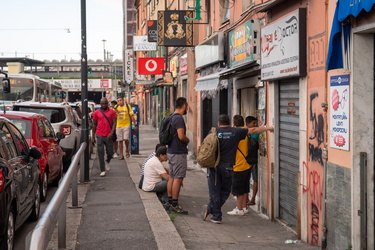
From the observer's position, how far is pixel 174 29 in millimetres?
19297

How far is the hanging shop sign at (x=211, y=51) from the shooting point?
14781 mm

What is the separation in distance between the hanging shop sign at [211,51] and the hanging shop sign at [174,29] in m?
1.42

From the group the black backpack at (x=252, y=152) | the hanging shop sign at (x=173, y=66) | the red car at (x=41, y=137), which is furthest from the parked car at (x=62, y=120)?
the hanging shop sign at (x=173, y=66)

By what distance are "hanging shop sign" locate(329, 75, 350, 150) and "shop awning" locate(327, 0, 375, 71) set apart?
0.68ft

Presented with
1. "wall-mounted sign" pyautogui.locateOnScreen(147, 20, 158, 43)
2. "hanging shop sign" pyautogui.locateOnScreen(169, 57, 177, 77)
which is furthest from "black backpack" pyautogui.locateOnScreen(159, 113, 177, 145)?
"hanging shop sign" pyautogui.locateOnScreen(169, 57, 177, 77)

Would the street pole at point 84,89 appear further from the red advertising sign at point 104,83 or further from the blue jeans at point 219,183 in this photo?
the red advertising sign at point 104,83

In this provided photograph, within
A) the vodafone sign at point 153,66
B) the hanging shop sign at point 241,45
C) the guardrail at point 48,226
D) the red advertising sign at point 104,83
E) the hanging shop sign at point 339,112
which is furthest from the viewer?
the red advertising sign at point 104,83

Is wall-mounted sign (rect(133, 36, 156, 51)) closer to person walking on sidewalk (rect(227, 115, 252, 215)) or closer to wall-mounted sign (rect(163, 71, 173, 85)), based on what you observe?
wall-mounted sign (rect(163, 71, 173, 85))

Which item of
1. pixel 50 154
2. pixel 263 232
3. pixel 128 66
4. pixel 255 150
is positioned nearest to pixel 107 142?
pixel 50 154

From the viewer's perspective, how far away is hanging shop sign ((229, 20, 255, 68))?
37.3 feet

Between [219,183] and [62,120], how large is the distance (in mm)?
7994

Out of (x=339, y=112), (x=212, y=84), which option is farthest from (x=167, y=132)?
(x=212, y=84)

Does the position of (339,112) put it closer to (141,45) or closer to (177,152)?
(177,152)

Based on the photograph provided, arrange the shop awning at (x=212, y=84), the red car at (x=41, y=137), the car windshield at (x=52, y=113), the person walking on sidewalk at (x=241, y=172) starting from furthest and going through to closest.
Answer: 1. the car windshield at (x=52, y=113)
2. the shop awning at (x=212, y=84)
3. the red car at (x=41, y=137)
4. the person walking on sidewalk at (x=241, y=172)
